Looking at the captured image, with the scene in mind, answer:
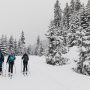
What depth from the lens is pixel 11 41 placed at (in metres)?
82.2

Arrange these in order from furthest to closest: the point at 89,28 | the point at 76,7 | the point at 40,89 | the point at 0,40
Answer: the point at 0,40 < the point at 76,7 < the point at 89,28 < the point at 40,89

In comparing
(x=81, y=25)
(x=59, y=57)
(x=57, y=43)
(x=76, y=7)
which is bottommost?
(x=59, y=57)

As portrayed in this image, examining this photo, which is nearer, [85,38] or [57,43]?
[85,38]

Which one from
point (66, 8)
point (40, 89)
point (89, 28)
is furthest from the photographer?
point (66, 8)

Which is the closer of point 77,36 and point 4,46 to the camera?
point 77,36

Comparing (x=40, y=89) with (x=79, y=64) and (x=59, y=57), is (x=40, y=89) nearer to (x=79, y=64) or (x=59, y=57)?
(x=79, y=64)

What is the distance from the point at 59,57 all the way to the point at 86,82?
1647 cm

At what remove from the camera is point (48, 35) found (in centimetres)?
3288

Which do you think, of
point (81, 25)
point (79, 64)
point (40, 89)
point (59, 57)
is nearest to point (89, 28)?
point (81, 25)

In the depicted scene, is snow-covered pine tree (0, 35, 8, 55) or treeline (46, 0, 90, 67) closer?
treeline (46, 0, 90, 67)

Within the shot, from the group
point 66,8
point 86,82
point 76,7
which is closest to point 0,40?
point 66,8

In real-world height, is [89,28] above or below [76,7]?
below

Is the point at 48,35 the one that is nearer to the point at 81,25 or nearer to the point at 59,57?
the point at 59,57

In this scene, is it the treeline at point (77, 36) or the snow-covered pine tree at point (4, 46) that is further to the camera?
the snow-covered pine tree at point (4, 46)
